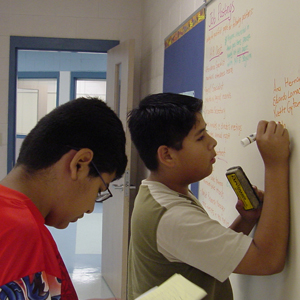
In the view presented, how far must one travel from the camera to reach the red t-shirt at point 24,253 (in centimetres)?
62

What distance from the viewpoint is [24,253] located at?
640 mm

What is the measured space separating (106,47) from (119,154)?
2802 mm

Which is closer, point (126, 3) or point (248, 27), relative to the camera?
point (248, 27)

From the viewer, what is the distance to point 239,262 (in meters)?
0.92

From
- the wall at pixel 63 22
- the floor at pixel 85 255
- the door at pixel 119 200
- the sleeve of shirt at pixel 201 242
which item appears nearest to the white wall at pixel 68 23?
the wall at pixel 63 22

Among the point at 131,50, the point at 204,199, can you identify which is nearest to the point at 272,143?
the point at 204,199

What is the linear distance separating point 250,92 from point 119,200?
6.44 feet

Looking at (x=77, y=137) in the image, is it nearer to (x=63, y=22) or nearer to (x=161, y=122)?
(x=161, y=122)

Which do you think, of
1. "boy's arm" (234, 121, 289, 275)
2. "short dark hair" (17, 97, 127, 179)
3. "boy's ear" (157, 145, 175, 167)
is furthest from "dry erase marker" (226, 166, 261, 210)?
"short dark hair" (17, 97, 127, 179)

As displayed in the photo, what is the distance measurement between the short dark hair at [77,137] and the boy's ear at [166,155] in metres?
0.25

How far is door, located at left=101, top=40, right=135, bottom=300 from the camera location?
2844mm

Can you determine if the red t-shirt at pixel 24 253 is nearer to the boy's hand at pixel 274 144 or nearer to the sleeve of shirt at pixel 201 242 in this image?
the sleeve of shirt at pixel 201 242

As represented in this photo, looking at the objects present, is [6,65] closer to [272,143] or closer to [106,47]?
[106,47]

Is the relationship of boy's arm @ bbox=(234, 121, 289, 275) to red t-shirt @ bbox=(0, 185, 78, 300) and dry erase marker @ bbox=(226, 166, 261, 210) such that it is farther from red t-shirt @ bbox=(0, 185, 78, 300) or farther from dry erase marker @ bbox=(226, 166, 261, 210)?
red t-shirt @ bbox=(0, 185, 78, 300)
